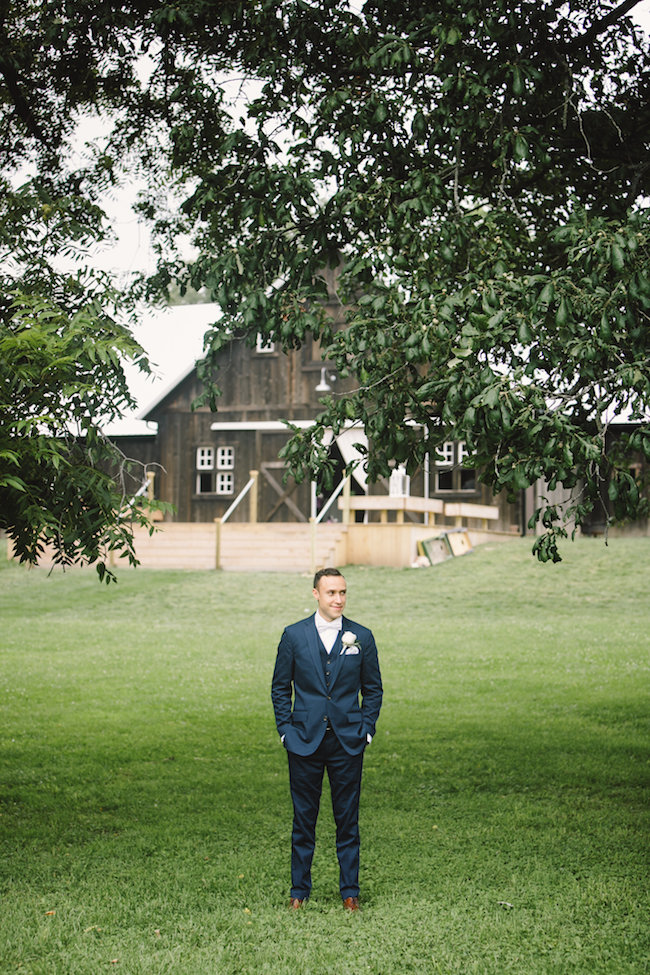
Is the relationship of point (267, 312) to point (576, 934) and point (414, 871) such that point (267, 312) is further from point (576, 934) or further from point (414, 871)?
point (576, 934)

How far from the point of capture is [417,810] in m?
8.18

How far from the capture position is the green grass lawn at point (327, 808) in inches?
213

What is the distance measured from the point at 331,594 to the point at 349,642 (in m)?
0.28

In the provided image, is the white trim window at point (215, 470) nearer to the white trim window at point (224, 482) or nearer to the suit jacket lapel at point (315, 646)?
the white trim window at point (224, 482)

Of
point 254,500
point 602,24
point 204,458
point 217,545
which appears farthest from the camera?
point 204,458

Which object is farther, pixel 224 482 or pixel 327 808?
pixel 224 482

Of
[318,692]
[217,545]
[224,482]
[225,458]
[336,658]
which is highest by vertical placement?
[225,458]

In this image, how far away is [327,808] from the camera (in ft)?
27.8

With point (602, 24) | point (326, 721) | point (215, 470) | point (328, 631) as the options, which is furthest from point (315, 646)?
point (215, 470)

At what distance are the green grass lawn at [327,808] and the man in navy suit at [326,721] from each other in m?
0.44

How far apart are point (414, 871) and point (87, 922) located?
6.81ft

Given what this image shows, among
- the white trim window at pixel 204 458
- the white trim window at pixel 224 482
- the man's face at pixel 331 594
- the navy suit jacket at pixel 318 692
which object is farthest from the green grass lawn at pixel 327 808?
the white trim window at pixel 204 458

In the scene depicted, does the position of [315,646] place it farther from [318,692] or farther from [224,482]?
[224,482]

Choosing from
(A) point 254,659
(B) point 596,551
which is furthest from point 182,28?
(B) point 596,551
